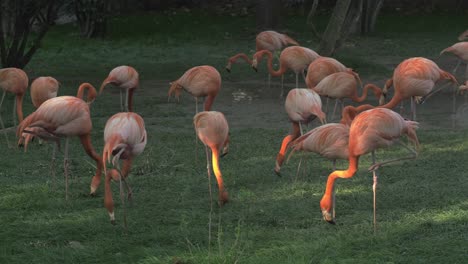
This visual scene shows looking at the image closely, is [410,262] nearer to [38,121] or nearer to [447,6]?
[38,121]

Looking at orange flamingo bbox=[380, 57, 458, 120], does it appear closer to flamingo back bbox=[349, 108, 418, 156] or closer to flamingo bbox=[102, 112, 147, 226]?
flamingo back bbox=[349, 108, 418, 156]

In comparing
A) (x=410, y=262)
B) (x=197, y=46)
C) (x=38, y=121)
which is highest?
(x=38, y=121)

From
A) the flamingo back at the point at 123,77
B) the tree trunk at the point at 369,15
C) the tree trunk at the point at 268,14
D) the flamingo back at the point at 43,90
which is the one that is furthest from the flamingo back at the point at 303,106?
the tree trunk at the point at 268,14

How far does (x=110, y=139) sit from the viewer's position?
4.93 metres

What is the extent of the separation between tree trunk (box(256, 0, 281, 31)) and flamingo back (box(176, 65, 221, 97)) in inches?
365

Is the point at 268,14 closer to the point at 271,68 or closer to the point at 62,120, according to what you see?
the point at 271,68

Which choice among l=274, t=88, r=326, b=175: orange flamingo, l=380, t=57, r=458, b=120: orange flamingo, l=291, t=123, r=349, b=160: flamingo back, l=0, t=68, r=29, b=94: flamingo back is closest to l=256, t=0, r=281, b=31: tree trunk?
l=380, t=57, r=458, b=120: orange flamingo

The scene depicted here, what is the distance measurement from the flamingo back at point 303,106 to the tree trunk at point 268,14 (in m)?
10.1

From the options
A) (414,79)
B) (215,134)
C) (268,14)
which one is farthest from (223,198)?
(268,14)

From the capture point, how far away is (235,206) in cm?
534

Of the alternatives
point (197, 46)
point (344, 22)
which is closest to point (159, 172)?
point (344, 22)

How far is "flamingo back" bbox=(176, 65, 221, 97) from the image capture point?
7.08m

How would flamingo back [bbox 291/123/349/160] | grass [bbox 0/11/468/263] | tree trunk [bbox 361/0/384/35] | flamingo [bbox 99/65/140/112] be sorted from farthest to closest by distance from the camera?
tree trunk [bbox 361/0/384/35], flamingo [bbox 99/65/140/112], flamingo back [bbox 291/123/349/160], grass [bbox 0/11/468/263]

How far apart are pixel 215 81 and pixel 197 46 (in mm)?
7461
